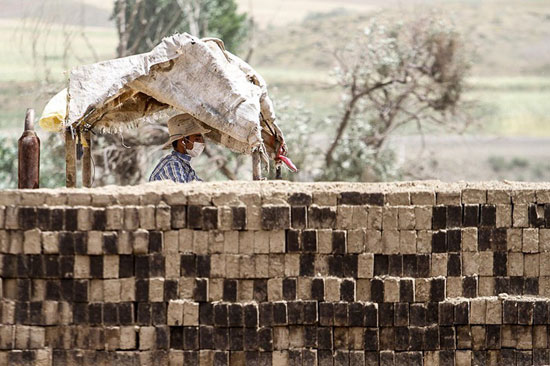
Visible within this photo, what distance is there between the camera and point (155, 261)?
612 centimetres

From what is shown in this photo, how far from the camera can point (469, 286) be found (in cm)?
629

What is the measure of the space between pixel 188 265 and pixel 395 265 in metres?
1.26

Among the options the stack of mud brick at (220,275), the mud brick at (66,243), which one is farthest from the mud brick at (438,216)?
the mud brick at (66,243)

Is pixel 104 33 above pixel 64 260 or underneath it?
above

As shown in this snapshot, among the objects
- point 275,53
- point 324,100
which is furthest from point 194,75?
point 275,53

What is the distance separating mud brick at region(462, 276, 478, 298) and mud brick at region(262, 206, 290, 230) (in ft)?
3.81

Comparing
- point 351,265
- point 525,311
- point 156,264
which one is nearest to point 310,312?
point 351,265

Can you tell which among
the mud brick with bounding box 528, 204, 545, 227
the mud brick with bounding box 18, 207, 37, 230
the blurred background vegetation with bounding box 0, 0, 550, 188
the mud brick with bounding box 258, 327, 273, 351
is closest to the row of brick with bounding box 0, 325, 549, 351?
the mud brick with bounding box 258, 327, 273, 351

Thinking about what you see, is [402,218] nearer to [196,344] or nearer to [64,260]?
[196,344]

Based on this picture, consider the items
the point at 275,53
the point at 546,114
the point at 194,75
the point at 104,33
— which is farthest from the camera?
the point at 275,53

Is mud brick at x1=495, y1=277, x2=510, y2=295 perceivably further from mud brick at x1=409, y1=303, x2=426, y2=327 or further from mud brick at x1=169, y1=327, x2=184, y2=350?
mud brick at x1=169, y1=327, x2=184, y2=350

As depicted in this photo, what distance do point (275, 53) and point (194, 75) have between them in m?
47.4

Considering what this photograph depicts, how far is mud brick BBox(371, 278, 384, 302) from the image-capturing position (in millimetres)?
6191

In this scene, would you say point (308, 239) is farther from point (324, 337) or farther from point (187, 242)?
point (187, 242)
